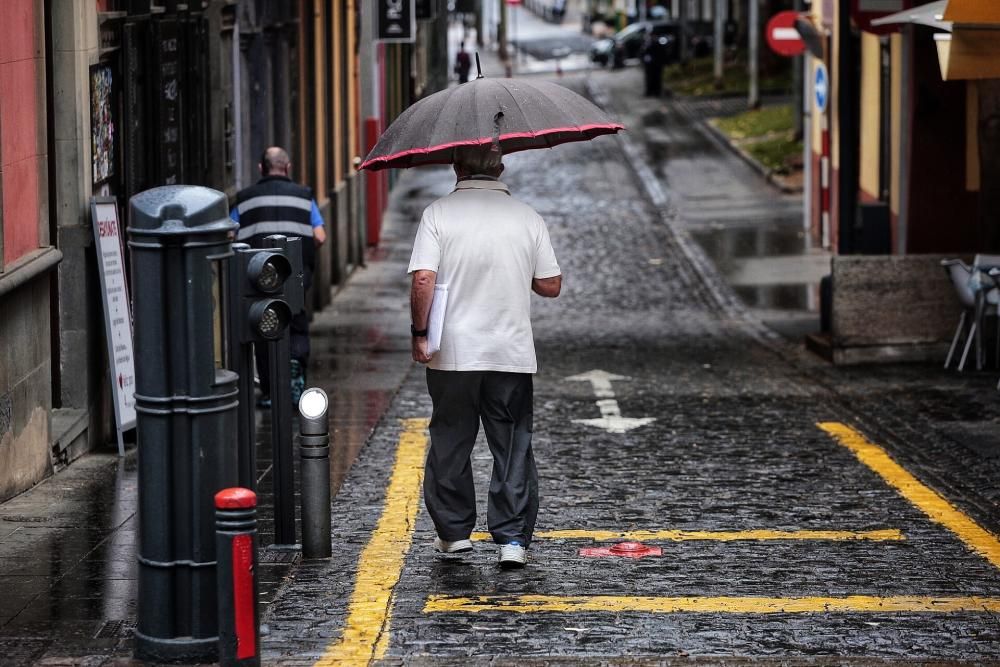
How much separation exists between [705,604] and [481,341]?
4.73 ft

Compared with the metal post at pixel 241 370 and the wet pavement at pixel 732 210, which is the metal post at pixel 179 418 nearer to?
the metal post at pixel 241 370

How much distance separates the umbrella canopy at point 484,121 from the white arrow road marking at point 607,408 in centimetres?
417

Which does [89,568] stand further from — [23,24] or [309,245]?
[309,245]

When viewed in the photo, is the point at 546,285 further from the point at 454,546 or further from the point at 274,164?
the point at 274,164

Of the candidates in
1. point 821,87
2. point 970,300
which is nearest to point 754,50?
point 821,87

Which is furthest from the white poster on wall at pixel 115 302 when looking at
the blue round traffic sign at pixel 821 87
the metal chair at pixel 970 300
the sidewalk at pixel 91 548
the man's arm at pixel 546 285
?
the blue round traffic sign at pixel 821 87

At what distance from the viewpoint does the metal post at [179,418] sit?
6051 millimetres

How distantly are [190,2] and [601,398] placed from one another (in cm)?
411

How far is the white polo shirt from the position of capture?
7.55 meters

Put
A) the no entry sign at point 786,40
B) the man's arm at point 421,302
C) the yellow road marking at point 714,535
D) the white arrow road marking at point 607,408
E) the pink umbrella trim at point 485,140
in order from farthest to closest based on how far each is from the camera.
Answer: the no entry sign at point 786,40 < the white arrow road marking at point 607,408 < the yellow road marking at point 714,535 < the man's arm at point 421,302 < the pink umbrella trim at point 485,140

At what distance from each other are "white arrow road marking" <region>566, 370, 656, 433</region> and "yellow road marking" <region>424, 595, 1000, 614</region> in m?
4.51

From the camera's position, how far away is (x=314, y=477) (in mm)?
7688

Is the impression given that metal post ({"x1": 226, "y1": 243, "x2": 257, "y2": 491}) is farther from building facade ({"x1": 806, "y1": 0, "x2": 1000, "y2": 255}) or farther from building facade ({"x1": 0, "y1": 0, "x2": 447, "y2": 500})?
building facade ({"x1": 806, "y1": 0, "x2": 1000, "y2": 255})

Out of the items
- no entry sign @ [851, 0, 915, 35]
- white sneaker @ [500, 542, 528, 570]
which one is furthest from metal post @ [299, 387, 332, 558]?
no entry sign @ [851, 0, 915, 35]
